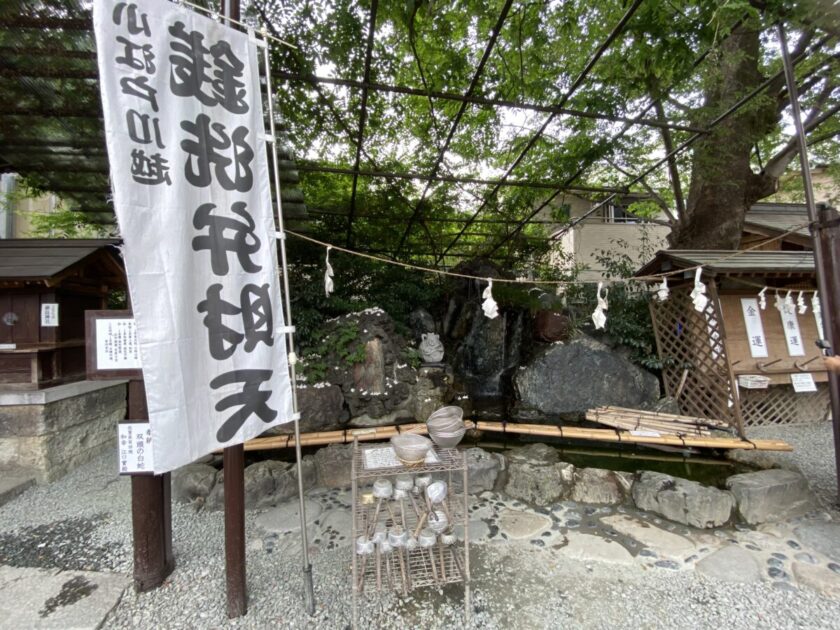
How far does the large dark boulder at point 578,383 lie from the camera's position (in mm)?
8555

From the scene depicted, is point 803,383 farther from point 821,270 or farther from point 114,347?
point 114,347

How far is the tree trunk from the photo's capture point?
8133 millimetres

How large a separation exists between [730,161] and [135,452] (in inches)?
484

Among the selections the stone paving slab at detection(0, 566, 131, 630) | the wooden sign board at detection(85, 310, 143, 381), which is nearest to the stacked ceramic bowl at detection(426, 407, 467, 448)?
the wooden sign board at detection(85, 310, 143, 381)

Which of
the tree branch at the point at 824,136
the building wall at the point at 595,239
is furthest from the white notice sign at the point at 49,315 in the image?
the building wall at the point at 595,239

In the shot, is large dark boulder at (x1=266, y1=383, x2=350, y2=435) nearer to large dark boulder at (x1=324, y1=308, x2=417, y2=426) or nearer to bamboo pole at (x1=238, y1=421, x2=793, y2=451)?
large dark boulder at (x1=324, y1=308, x2=417, y2=426)

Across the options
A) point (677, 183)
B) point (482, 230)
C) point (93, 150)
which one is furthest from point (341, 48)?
point (677, 183)

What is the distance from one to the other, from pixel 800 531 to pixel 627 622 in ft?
9.09

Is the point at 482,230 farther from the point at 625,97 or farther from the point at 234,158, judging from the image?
the point at 234,158

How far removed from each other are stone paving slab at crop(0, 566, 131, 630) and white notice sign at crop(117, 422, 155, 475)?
1.00 meters

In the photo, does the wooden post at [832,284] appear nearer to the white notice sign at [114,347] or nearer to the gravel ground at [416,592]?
the gravel ground at [416,592]

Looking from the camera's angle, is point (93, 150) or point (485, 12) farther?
point (93, 150)

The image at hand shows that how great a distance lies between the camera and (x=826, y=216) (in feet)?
14.5

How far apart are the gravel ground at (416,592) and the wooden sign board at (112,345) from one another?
1859 millimetres
